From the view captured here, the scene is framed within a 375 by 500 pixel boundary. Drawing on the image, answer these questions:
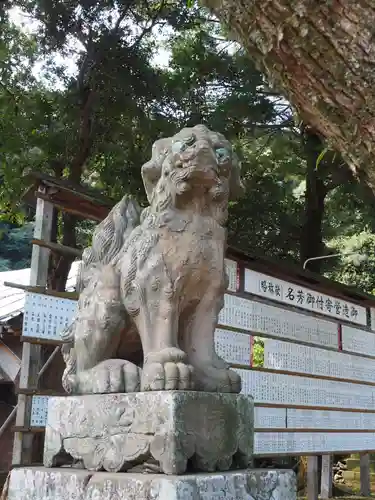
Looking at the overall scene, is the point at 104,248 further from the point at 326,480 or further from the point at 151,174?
the point at 326,480

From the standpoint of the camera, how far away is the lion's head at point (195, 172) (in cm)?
229

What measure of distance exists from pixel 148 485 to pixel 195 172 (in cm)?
117

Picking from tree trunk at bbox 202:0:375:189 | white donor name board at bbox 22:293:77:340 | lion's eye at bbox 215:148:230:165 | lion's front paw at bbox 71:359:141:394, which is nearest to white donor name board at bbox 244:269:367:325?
white donor name board at bbox 22:293:77:340

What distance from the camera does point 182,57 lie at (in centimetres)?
791

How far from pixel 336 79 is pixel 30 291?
249 cm

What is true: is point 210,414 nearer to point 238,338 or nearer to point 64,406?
point 64,406

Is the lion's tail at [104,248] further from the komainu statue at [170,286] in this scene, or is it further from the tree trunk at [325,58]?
the tree trunk at [325,58]

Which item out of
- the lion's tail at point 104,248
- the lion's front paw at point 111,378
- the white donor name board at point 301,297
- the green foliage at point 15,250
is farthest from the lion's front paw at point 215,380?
the green foliage at point 15,250

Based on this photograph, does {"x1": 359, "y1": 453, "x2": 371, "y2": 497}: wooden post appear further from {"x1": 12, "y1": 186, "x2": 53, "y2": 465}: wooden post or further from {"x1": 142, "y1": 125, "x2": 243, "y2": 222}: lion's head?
{"x1": 142, "y1": 125, "x2": 243, "y2": 222}: lion's head

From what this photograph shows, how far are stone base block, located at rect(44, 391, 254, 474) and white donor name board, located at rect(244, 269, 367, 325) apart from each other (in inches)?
123

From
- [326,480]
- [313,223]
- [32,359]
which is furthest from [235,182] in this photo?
[313,223]

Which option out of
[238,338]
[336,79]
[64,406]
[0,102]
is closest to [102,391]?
[64,406]

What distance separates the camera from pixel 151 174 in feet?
8.25

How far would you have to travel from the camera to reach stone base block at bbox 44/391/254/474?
1.94 meters
